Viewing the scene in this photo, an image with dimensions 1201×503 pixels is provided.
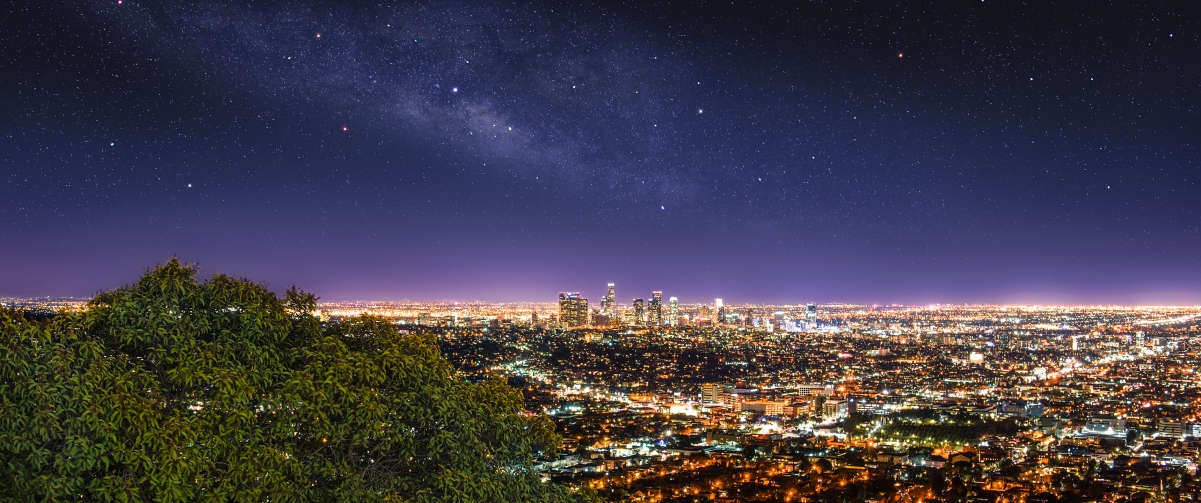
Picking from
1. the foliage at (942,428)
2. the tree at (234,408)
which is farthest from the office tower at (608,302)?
the tree at (234,408)

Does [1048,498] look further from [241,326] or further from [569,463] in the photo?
[241,326]

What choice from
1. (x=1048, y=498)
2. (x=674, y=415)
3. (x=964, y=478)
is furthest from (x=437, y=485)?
(x=674, y=415)

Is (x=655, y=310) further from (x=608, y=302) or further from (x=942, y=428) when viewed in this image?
(x=942, y=428)

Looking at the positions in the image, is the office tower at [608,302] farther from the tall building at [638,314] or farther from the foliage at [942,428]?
the foliage at [942,428]

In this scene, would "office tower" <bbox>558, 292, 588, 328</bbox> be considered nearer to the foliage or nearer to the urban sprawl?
the urban sprawl

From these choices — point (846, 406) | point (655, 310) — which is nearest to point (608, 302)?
point (655, 310)
